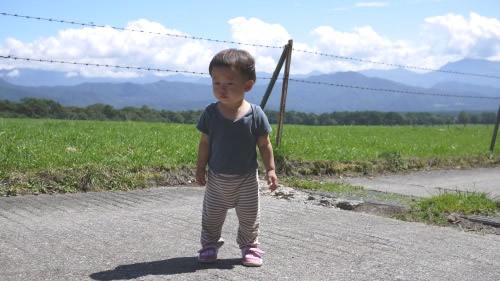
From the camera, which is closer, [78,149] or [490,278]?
[490,278]

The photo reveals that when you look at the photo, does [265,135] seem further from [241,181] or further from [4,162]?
[4,162]

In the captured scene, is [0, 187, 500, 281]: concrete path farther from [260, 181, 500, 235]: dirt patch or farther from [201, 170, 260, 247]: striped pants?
[260, 181, 500, 235]: dirt patch

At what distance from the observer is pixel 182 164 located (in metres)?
7.46

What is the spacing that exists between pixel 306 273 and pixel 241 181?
0.74m

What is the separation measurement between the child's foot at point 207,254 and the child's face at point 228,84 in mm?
975

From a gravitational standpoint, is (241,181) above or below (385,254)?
above

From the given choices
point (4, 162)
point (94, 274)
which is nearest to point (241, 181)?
point (94, 274)

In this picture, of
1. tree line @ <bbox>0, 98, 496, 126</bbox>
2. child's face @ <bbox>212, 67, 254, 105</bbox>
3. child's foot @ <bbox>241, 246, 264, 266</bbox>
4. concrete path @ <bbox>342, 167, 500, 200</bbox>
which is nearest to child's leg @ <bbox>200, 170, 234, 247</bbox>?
child's foot @ <bbox>241, 246, 264, 266</bbox>

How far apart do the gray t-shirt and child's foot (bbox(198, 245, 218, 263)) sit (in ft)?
1.67

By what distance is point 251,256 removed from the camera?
3.77 m

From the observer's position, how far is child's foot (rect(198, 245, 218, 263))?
12.4 ft

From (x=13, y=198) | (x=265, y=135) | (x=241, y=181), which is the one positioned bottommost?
(x=13, y=198)

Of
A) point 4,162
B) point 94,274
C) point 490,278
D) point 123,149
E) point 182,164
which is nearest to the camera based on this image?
point 94,274

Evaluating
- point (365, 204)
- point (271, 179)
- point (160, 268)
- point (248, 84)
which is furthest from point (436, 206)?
point (160, 268)
